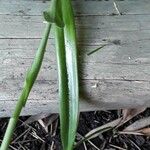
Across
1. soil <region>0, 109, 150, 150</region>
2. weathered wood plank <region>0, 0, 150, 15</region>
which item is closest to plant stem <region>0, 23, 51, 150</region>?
weathered wood plank <region>0, 0, 150, 15</region>

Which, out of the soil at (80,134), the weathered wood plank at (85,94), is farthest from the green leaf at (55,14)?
the soil at (80,134)

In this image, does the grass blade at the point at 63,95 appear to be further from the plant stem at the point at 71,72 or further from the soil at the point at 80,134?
the soil at the point at 80,134

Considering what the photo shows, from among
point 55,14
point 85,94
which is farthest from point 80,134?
point 55,14

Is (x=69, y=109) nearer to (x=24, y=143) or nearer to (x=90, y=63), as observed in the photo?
(x=90, y=63)

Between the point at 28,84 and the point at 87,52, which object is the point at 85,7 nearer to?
the point at 87,52

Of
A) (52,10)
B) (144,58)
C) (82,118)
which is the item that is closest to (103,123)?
(82,118)

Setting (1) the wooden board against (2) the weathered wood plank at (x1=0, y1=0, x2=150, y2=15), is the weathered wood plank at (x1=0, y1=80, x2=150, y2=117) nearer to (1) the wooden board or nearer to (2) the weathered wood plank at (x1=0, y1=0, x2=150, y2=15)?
(1) the wooden board
